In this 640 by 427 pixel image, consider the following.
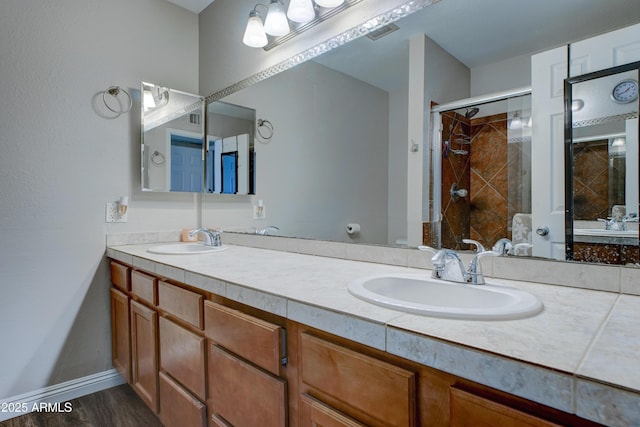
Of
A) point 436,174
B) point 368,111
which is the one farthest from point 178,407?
point 368,111

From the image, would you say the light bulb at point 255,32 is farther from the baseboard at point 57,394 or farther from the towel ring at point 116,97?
the baseboard at point 57,394

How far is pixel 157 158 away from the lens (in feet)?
7.13

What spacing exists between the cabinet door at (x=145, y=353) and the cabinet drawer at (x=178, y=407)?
3.2 inches

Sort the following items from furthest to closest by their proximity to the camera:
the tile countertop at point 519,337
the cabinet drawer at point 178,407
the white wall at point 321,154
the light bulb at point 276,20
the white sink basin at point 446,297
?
the light bulb at point 276,20 → the white wall at point 321,154 → the cabinet drawer at point 178,407 → the white sink basin at point 446,297 → the tile countertop at point 519,337

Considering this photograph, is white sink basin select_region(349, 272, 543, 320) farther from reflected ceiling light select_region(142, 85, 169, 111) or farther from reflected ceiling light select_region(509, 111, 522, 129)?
reflected ceiling light select_region(142, 85, 169, 111)

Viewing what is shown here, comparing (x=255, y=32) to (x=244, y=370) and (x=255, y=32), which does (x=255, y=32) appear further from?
(x=244, y=370)

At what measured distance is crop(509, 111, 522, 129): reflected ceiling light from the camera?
1059mm

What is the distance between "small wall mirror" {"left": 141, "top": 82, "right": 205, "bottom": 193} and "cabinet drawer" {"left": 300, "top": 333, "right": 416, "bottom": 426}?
1.76 meters

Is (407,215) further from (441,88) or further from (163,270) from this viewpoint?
(163,270)

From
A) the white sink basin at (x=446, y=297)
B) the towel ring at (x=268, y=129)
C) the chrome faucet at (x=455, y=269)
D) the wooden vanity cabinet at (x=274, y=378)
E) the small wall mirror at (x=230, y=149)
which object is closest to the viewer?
the wooden vanity cabinet at (x=274, y=378)

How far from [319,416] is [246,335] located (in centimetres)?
31

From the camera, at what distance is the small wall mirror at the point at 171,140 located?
213 centimetres

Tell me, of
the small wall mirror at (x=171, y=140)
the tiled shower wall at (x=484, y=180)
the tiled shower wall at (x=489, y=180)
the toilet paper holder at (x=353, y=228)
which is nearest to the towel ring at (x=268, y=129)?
the small wall mirror at (x=171, y=140)

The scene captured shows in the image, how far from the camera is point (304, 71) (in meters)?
1.77
